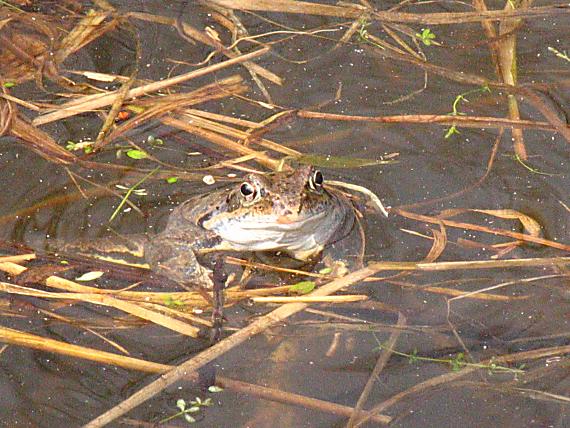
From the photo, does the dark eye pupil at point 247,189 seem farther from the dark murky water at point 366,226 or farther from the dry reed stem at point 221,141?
the dry reed stem at point 221,141

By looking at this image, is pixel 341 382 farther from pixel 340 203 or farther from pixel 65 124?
pixel 65 124

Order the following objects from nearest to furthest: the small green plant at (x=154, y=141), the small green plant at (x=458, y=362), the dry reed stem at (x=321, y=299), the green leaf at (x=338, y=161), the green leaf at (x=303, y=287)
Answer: the small green plant at (x=458, y=362)
the dry reed stem at (x=321, y=299)
the green leaf at (x=303, y=287)
the green leaf at (x=338, y=161)
the small green plant at (x=154, y=141)

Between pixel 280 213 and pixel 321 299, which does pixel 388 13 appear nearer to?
pixel 280 213

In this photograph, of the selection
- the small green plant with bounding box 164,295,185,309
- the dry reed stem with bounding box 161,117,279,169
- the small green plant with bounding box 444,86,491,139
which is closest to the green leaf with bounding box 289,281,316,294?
the small green plant with bounding box 164,295,185,309

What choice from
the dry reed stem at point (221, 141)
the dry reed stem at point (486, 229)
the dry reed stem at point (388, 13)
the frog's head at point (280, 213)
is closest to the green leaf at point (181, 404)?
the frog's head at point (280, 213)

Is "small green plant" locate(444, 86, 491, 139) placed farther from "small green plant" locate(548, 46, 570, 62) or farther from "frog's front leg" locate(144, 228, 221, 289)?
"frog's front leg" locate(144, 228, 221, 289)

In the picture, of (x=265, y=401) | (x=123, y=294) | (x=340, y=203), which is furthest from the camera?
(x=340, y=203)

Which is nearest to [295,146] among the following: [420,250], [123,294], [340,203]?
[340,203]
